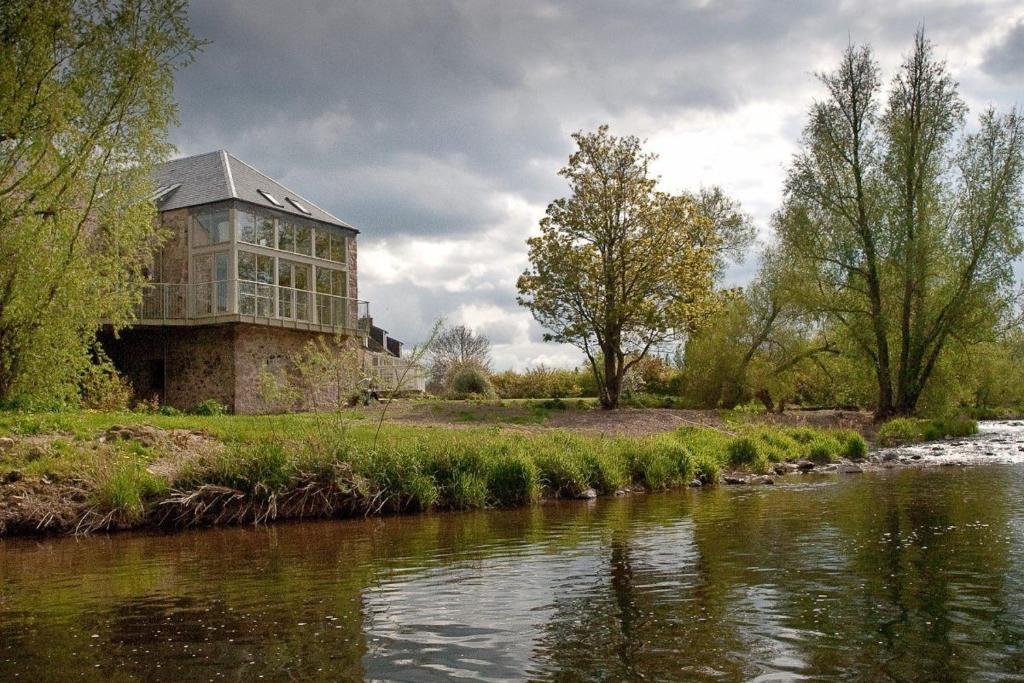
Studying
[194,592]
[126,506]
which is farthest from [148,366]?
[194,592]

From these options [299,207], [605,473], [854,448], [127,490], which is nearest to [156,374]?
[299,207]

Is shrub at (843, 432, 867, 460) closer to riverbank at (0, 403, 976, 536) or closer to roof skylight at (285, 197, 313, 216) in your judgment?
riverbank at (0, 403, 976, 536)

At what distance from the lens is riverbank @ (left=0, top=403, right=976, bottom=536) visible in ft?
36.1

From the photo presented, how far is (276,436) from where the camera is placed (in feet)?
41.0

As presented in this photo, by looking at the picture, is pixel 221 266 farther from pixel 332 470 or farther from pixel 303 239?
pixel 332 470

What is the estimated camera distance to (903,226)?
28.5 metres

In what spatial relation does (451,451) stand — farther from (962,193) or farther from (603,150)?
(962,193)

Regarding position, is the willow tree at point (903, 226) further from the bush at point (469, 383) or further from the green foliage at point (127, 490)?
the green foliage at point (127, 490)

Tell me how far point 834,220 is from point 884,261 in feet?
7.28

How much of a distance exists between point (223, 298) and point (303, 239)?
440 cm

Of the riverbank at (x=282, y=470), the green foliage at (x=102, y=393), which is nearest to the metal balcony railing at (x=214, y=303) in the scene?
the green foliage at (x=102, y=393)

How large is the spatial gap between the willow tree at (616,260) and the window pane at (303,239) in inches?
321

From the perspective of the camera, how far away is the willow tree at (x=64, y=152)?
1563cm

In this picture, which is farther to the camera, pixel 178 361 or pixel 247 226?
pixel 247 226
